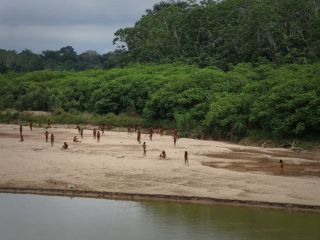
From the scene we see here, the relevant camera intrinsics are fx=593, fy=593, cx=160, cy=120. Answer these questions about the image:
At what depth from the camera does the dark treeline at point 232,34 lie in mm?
76625

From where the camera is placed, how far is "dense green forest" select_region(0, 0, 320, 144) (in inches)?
2050

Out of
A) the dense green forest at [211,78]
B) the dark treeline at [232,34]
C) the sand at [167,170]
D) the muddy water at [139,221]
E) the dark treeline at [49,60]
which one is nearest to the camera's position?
the muddy water at [139,221]

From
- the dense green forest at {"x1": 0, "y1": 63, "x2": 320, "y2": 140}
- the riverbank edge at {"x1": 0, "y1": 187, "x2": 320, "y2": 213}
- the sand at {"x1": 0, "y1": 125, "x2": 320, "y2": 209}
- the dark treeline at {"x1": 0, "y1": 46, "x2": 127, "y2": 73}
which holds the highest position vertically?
the dark treeline at {"x1": 0, "y1": 46, "x2": 127, "y2": 73}

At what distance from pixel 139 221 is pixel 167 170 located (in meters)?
9.44

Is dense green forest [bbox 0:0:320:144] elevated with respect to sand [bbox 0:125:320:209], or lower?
elevated

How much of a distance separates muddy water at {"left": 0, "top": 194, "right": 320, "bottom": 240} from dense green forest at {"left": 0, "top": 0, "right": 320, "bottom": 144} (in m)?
21.7

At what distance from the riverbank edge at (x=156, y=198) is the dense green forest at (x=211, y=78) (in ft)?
65.5

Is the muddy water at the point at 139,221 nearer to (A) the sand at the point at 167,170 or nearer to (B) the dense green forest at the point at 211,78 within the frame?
(A) the sand at the point at 167,170

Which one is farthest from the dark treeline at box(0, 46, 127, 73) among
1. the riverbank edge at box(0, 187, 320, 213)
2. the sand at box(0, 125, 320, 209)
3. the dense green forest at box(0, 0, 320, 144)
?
the riverbank edge at box(0, 187, 320, 213)

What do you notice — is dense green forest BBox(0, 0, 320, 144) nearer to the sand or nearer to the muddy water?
the sand

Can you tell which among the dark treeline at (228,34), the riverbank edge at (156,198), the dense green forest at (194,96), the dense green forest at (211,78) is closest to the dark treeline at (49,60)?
the dark treeline at (228,34)

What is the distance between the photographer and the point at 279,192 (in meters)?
31.0

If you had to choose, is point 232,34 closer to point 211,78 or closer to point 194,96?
point 211,78

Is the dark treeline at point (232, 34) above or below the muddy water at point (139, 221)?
above
